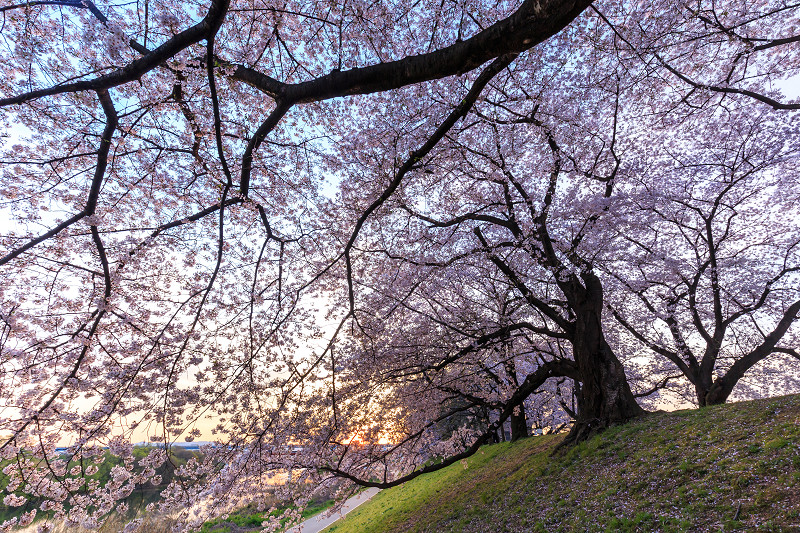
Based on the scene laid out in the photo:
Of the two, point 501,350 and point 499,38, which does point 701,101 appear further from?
point 499,38

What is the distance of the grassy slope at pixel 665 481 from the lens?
4.26 metres

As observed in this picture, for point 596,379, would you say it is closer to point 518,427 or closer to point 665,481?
point 665,481

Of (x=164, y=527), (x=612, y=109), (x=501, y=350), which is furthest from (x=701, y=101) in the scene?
(x=164, y=527)

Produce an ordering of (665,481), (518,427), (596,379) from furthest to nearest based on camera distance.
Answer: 1. (518,427)
2. (596,379)
3. (665,481)

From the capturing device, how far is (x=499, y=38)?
314cm

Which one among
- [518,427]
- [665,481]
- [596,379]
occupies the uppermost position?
[596,379]

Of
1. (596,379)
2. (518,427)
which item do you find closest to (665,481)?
(596,379)

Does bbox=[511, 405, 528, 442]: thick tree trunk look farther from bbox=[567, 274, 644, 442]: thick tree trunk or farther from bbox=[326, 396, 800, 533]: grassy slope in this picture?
bbox=[567, 274, 644, 442]: thick tree trunk

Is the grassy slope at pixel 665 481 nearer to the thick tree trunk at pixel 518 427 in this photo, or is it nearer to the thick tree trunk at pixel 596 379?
the thick tree trunk at pixel 596 379

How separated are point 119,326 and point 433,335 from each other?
23.0 feet

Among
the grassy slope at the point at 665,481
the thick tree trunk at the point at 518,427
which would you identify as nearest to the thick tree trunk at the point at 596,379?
the grassy slope at the point at 665,481

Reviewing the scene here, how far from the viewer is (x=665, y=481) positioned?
5.41 m

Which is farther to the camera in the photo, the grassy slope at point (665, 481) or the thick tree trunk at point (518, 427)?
the thick tree trunk at point (518, 427)

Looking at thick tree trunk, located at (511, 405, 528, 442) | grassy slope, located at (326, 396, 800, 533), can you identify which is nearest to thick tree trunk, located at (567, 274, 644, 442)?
grassy slope, located at (326, 396, 800, 533)
